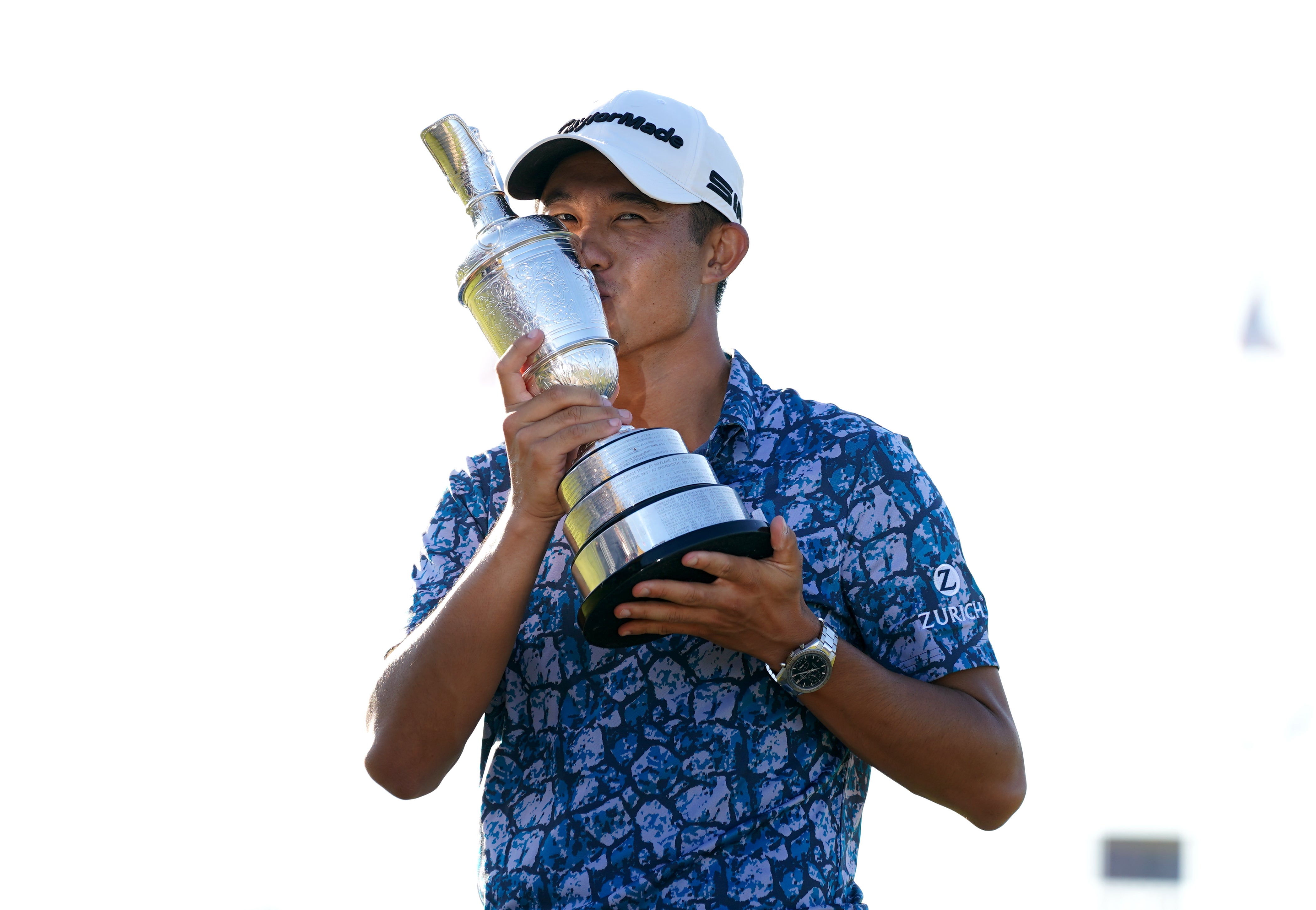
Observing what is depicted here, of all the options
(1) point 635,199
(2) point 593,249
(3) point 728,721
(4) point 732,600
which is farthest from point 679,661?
(1) point 635,199

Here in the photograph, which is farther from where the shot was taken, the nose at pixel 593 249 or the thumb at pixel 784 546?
the nose at pixel 593 249

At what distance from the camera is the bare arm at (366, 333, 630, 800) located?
2201mm

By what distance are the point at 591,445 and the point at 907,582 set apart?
2.19 ft

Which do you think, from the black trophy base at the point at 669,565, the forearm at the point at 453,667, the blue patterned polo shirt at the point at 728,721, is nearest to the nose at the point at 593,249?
the blue patterned polo shirt at the point at 728,721

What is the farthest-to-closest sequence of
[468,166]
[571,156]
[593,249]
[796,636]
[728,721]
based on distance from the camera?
[571,156] < [593,249] < [468,166] < [728,721] < [796,636]

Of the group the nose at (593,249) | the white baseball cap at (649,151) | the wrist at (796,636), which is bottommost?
the wrist at (796,636)

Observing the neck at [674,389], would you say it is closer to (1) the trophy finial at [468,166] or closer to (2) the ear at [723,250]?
(2) the ear at [723,250]

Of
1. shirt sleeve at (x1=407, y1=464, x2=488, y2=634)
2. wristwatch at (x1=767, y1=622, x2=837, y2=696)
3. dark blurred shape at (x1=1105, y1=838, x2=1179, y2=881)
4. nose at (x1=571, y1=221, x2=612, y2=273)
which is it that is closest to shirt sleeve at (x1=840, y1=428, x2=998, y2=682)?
wristwatch at (x1=767, y1=622, x2=837, y2=696)

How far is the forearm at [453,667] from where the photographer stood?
91.1 inches

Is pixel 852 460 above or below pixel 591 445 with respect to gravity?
above

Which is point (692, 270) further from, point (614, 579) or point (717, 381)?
point (614, 579)

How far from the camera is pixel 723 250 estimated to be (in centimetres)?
300

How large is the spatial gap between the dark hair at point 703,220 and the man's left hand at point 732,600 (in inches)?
37.0

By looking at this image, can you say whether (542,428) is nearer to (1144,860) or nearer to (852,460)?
(852,460)
